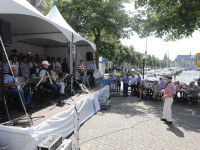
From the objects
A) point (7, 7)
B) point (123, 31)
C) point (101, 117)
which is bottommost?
point (101, 117)

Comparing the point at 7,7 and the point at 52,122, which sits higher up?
the point at 7,7

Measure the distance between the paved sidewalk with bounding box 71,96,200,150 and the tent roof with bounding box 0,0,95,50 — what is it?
374 centimetres

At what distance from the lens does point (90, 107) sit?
7.05 metres

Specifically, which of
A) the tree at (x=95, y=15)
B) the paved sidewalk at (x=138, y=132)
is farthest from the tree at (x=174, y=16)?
the paved sidewalk at (x=138, y=132)

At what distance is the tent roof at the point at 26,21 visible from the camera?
3.99m

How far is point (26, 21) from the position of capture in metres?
6.66

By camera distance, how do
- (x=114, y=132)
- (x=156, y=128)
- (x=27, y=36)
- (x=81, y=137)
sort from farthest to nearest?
(x=27, y=36), (x=156, y=128), (x=114, y=132), (x=81, y=137)

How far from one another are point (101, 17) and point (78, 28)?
98.3 inches

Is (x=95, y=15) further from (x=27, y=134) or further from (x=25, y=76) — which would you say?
(x=27, y=134)

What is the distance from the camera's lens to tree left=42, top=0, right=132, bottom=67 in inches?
Result: 541

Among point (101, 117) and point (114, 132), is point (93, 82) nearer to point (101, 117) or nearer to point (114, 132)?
point (101, 117)

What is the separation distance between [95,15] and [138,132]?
414 inches

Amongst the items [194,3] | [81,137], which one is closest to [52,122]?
[81,137]

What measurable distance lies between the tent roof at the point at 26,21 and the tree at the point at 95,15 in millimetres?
6071
